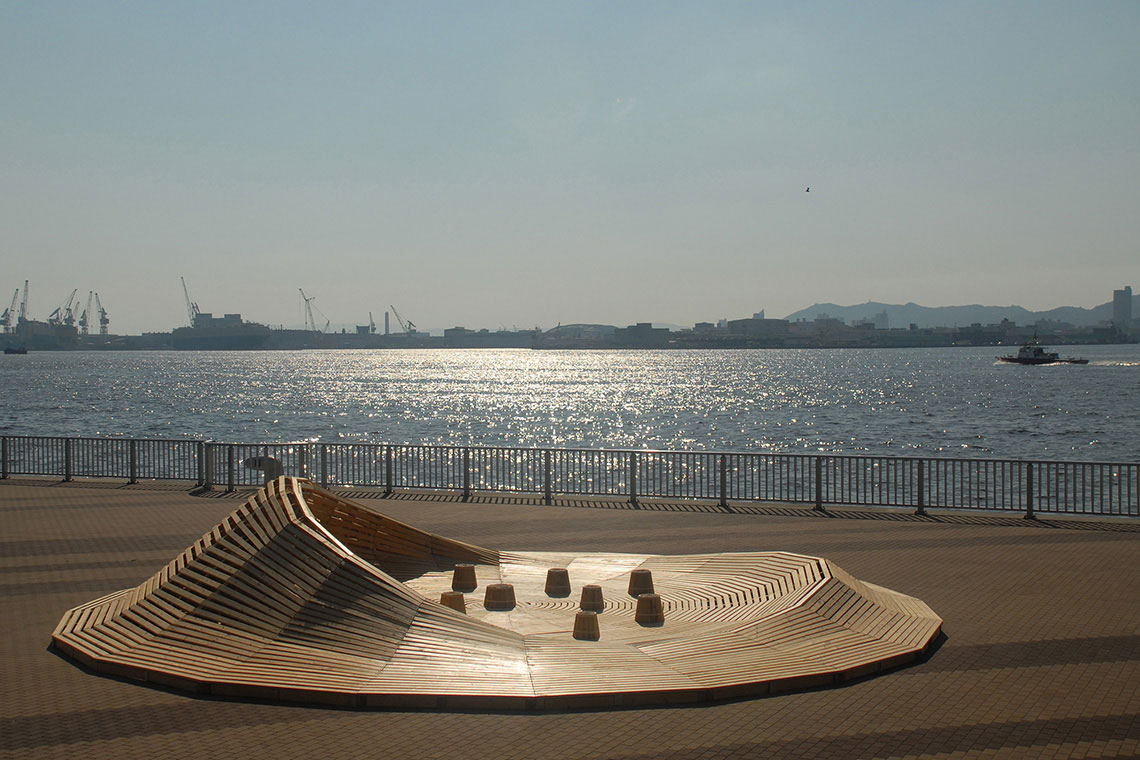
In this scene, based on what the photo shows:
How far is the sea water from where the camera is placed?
56.4 m

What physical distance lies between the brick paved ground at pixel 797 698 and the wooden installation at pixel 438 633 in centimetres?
22

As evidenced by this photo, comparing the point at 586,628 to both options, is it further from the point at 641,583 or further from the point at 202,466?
the point at 202,466

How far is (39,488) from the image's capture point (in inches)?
863

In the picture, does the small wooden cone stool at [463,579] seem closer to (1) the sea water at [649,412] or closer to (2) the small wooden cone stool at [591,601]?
(2) the small wooden cone stool at [591,601]

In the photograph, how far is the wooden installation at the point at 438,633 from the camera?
8484 millimetres

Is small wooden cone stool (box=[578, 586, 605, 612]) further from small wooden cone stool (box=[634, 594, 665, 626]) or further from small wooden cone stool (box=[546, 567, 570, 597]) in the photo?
small wooden cone stool (box=[546, 567, 570, 597])

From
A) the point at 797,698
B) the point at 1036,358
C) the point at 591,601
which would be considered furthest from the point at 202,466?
the point at 1036,358

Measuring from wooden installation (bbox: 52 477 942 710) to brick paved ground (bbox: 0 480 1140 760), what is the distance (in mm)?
218

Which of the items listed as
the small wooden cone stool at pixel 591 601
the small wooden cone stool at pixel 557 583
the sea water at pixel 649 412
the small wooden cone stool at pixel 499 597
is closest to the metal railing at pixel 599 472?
the small wooden cone stool at pixel 557 583

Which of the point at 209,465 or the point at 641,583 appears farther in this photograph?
the point at 209,465

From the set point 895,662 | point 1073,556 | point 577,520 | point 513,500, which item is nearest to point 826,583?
point 895,662

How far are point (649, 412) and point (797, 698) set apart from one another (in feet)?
236

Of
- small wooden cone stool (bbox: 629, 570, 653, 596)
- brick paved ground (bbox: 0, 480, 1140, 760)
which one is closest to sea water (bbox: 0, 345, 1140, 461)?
brick paved ground (bbox: 0, 480, 1140, 760)

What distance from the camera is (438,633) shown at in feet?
30.5
